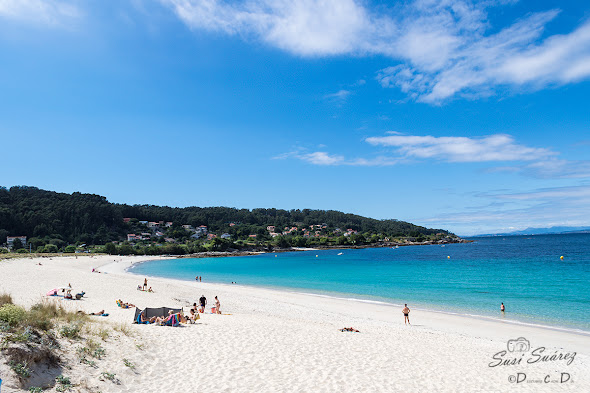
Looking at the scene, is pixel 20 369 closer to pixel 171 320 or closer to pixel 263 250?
pixel 171 320

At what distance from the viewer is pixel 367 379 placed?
8305 millimetres

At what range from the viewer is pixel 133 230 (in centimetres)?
13538

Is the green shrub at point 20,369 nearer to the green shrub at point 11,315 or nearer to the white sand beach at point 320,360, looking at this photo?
the white sand beach at point 320,360

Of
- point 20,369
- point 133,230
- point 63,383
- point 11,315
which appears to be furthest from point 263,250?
point 20,369

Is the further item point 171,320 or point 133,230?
point 133,230

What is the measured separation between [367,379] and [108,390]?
5.86 meters

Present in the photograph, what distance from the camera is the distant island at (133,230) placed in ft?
317

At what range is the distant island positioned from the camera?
96.6m

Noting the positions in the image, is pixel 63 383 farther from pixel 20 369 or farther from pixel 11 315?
pixel 11 315

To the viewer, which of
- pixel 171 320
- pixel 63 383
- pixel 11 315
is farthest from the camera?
pixel 171 320

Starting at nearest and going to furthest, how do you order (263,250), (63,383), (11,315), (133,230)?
1. (63,383)
2. (11,315)
3. (263,250)
4. (133,230)

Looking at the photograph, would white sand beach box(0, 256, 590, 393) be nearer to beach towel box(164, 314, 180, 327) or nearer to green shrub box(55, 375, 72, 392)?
green shrub box(55, 375, 72, 392)

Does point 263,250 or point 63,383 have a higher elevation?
point 63,383

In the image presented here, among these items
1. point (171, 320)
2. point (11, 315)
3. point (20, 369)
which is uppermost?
point (11, 315)
